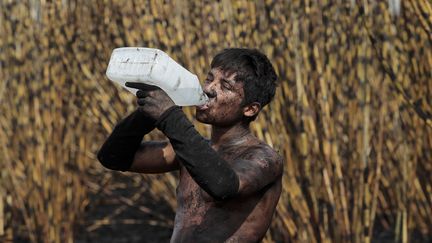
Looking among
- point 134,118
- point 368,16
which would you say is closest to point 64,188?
point 368,16

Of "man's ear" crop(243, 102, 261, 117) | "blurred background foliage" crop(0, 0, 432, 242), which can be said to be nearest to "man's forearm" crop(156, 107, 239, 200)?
"man's ear" crop(243, 102, 261, 117)

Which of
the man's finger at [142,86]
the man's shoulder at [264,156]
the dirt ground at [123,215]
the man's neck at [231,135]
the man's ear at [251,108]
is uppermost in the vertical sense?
the man's finger at [142,86]

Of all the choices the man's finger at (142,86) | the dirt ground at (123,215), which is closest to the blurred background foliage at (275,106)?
the dirt ground at (123,215)

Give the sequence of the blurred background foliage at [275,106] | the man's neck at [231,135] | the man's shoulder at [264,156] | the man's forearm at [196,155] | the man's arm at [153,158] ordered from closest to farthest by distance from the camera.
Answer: the man's forearm at [196,155], the man's shoulder at [264,156], the man's neck at [231,135], the man's arm at [153,158], the blurred background foliage at [275,106]

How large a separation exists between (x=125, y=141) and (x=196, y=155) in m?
0.47

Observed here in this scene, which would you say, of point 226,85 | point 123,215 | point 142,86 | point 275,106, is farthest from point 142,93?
point 123,215

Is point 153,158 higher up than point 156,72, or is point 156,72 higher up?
point 156,72

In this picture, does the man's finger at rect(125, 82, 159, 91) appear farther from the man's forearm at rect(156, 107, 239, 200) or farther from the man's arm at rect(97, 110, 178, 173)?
the man's arm at rect(97, 110, 178, 173)

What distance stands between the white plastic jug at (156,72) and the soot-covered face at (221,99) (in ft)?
0.25

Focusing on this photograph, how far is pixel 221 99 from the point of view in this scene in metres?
2.97

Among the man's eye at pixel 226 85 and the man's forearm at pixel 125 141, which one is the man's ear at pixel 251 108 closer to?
the man's eye at pixel 226 85

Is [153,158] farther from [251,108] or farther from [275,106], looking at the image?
[275,106]

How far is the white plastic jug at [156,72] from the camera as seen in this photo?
2.70 metres

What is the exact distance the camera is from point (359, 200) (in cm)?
498
